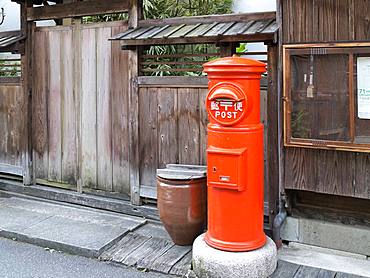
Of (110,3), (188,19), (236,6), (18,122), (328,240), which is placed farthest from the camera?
(236,6)

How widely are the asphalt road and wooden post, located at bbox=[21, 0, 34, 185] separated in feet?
5.74

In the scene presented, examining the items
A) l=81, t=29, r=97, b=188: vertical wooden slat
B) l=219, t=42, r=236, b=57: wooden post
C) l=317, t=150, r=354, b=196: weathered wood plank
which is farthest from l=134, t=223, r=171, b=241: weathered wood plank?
l=219, t=42, r=236, b=57: wooden post

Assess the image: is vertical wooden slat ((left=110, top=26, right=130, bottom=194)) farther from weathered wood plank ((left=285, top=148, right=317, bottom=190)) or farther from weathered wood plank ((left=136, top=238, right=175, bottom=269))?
weathered wood plank ((left=285, top=148, right=317, bottom=190))

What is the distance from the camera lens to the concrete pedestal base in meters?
3.89

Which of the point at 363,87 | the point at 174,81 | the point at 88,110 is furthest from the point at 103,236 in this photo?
the point at 363,87

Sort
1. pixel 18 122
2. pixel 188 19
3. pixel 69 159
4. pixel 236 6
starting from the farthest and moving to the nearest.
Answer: pixel 236 6 < pixel 18 122 < pixel 69 159 < pixel 188 19

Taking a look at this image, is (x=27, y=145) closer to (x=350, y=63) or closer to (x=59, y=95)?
(x=59, y=95)

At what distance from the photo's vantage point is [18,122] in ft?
21.6

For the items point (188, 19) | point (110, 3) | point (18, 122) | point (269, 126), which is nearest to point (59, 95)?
point (18, 122)

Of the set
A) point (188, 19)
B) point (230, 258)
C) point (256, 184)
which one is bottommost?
point (230, 258)

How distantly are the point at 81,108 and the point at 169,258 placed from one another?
2.52 metres

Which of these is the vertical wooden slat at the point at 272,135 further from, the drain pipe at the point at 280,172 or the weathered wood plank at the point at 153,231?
the weathered wood plank at the point at 153,231

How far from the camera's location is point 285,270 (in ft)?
13.5

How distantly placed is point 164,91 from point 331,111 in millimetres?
1926
